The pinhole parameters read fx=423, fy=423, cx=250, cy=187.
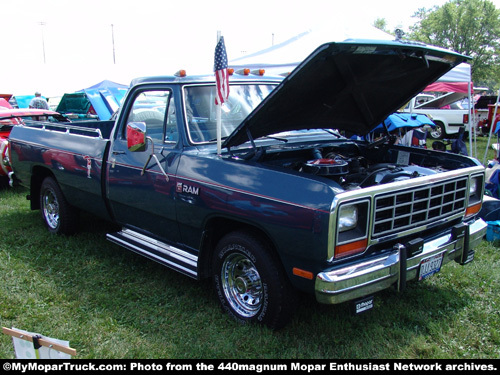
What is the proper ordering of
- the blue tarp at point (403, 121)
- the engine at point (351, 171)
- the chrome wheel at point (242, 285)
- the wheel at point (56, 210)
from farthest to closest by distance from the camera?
the blue tarp at point (403, 121), the wheel at point (56, 210), the engine at point (351, 171), the chrome wheel at point (242, 285)

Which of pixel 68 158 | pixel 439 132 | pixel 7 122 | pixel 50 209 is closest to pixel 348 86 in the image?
pixel 68 158

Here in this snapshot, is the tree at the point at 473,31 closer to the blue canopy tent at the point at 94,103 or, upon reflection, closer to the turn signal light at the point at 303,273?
the blue canopy tent at the point at 94,103

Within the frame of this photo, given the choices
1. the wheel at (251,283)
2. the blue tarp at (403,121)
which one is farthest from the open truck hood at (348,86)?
the blue tarp at (403,121)

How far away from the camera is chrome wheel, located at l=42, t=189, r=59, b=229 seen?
5656mm

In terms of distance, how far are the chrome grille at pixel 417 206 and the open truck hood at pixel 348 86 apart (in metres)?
1.06

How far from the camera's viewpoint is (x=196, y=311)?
12.1 feet

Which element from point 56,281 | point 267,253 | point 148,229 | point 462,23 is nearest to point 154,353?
point 267,253

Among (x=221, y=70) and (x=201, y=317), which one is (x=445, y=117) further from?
(x=201, y=317)

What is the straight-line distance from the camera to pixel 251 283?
3.34 meters

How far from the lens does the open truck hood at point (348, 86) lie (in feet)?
10.2

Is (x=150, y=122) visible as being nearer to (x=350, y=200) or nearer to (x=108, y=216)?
(x=108, y=216)

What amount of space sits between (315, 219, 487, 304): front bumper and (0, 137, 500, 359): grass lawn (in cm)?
55

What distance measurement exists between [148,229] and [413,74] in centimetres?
292

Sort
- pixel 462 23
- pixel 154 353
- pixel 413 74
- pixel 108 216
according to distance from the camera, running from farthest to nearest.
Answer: pixel 462 23 → pixel 108 216 → pixel 413 74 → pixel 154 353
